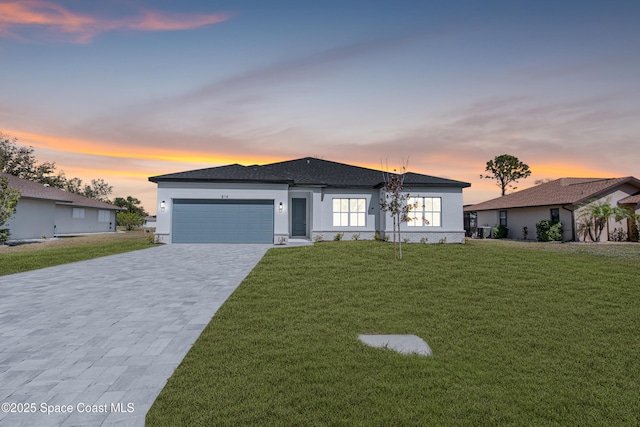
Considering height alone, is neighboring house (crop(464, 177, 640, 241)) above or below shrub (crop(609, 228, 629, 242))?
above

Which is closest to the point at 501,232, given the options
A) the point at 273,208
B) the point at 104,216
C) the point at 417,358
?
the point at 273,208

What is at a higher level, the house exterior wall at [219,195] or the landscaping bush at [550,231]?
the house exterior wall at [219,195]

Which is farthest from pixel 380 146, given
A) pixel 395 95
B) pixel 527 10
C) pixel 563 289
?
pixel 563 289

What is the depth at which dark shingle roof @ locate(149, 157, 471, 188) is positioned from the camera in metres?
18.2

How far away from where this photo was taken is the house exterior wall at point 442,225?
18.5 m

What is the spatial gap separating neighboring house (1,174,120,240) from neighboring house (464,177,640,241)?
120 ft

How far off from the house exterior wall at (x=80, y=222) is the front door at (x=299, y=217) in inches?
906

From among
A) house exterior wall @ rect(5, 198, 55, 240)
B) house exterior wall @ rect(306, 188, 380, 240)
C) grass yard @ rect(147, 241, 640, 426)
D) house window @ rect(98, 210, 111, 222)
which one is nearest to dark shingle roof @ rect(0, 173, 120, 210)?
house exterior wall @ rect(5, 198, 55, 240)

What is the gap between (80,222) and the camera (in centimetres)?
3219

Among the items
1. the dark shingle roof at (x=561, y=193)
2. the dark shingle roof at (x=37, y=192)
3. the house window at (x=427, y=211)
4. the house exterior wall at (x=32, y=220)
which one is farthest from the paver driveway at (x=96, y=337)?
the dark shingle roof at (x=561, y=193)

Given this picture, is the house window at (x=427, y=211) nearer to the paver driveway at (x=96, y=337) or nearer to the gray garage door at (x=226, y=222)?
the gray garage door at (x=226, y=222)

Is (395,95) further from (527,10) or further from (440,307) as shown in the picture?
(440,307)

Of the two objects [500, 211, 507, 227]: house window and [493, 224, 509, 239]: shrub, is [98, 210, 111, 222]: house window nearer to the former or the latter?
[493, 224, 509, 239]: shrub

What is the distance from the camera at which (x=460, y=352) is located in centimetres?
414
